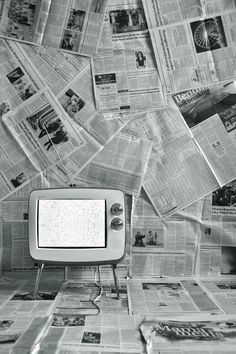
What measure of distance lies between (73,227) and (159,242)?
1.12 ft

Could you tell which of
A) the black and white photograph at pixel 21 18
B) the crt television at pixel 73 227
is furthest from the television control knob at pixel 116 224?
the black and white photograph at pixel 21 18

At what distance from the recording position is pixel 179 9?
1.39 meters

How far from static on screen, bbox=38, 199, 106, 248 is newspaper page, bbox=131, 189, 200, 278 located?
0.23 m

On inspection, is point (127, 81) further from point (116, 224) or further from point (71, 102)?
point (116, 224)

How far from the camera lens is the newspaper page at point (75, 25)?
138 centimetres

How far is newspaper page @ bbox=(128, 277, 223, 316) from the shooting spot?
3.94 ft

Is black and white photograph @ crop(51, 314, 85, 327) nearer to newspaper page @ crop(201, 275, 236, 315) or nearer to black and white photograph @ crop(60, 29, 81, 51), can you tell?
newspaper page @ crop(201, 275, 236, 315)

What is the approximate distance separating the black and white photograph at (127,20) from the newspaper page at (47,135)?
307 millimetres

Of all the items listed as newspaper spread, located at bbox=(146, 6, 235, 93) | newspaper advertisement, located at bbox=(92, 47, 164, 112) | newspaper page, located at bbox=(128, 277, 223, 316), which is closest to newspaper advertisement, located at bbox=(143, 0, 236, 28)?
newspaper spread, located at bbox=(146, 6, 235, 93)

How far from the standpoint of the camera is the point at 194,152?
144 centimetres

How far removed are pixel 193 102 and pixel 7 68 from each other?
614 mm

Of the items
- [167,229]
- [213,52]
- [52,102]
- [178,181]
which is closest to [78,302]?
[167,229]

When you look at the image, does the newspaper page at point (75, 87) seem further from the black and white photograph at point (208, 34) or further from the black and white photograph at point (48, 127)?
the black and white photograph at point (208, 34)

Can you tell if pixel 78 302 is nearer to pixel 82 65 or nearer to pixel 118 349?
pixel 118 349
